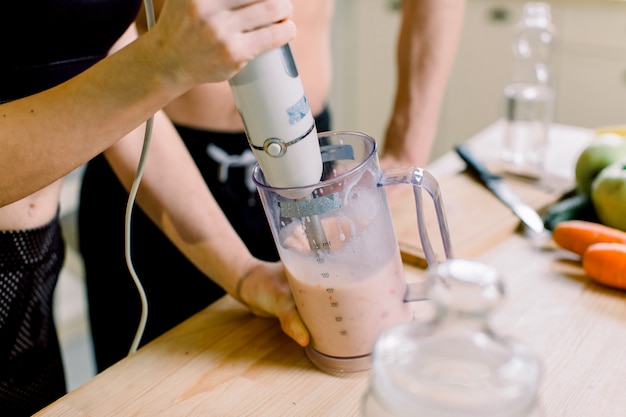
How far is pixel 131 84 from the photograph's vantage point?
594mm

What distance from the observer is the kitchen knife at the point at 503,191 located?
99 centimetres

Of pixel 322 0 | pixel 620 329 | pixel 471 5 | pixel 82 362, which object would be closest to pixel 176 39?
pixel 620 329

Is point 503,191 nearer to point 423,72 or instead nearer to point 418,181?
point 423,72

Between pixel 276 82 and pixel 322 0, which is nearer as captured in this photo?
pixel 276 82

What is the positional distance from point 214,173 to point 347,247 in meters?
0.57

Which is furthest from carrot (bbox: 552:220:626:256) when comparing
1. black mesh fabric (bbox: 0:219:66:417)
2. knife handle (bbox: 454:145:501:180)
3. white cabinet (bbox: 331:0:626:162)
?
white cabinet (bbox: 331:0:626:162)

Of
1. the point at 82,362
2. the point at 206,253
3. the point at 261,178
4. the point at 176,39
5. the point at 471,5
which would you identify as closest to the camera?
the point at 176,39

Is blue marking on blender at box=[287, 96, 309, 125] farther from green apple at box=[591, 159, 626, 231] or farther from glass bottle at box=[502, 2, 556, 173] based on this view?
glass bottle at box=[502, 2, 556, 173]

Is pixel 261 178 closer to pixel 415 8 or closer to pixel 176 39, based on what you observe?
pixel 176 39

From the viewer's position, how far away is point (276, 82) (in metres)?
0.59

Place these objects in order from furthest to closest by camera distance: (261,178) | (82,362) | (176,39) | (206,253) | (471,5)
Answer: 1. (471,5)
2. (82,362)
3. (206,253)
4. (261,178)
5. (176,39)

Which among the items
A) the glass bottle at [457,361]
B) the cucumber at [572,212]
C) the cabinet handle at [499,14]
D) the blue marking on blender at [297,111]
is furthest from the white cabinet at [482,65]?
the glass bottle at [457,361]

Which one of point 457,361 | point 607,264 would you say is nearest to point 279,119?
point 457,361

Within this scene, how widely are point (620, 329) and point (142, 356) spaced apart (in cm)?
53
